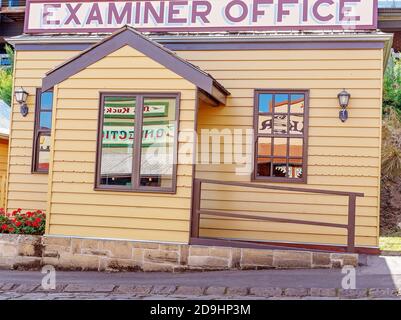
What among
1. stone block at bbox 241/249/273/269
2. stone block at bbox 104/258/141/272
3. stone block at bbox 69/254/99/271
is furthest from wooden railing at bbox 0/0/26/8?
stone block at bbox 241/249/273/269

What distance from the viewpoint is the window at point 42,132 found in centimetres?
1119

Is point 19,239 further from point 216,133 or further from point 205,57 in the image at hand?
point 205,57

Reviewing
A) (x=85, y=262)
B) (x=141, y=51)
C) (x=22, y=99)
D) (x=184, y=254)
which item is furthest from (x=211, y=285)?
(x=22, y=99)

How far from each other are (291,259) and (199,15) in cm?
515

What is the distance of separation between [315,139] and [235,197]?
1860 millimetres

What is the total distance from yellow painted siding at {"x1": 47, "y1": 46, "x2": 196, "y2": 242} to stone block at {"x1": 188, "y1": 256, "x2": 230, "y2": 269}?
1.30ft

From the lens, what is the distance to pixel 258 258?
332 inches

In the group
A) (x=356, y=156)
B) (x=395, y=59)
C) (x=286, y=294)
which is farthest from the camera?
(x=395, y=59)

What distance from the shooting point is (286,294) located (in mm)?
7055

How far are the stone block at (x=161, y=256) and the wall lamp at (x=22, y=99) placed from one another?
4.56 metres

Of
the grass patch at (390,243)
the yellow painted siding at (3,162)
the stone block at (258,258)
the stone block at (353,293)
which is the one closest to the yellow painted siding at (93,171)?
the stone block at (258,258)

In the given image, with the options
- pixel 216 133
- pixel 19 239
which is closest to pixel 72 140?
pixel 19 239

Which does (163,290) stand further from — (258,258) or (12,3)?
(12,3)

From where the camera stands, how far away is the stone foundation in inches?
328
